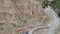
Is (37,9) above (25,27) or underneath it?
above

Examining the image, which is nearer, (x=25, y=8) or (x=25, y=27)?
(x=25, y=27)

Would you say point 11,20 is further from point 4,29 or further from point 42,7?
point 42,7

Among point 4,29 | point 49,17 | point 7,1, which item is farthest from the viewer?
point 7,1

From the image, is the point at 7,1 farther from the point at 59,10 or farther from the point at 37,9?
the point at 59,10

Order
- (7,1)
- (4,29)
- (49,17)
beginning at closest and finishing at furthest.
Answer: (4,29)
(49,17)
(7,1)

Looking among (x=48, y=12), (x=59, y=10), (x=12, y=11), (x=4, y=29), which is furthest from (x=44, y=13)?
(x=4, y=29)

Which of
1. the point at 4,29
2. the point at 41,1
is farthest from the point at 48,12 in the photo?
the point at 4,29

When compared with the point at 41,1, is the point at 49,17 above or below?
below

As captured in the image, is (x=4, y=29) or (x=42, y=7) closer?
(x=4, y=29)
